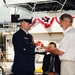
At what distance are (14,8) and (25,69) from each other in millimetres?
17464

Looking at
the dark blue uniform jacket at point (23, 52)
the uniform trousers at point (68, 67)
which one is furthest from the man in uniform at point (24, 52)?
the uniform trousers at point (68, 67)

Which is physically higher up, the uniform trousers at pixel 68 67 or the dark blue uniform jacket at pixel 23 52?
the dark blue uniform jacket at pixel 23 52

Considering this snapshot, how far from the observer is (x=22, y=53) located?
4148 millimetres

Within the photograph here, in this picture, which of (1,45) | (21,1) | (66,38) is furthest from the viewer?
(21,1)

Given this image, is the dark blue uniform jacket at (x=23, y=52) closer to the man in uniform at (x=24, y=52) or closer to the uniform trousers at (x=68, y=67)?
the man in uniform at (x=24, y=52)

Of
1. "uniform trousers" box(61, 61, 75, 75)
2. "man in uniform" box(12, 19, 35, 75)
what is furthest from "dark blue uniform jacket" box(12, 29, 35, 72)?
"uniform trousers" box(61, 61, 75, 75)

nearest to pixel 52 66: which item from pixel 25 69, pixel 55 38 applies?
pixel 25 69

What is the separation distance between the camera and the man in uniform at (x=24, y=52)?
414cm

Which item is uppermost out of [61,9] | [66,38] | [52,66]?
[61,9]

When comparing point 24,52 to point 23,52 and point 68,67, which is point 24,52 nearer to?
point 23,52

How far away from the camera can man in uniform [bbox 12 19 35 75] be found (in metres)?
4.14

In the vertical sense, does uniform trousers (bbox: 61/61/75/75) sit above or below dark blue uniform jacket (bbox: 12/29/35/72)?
below

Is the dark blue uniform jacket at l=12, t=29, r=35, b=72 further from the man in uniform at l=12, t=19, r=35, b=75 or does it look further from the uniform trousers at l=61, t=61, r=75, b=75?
the uniform trousers at l=61, t=61, r=75, b=75

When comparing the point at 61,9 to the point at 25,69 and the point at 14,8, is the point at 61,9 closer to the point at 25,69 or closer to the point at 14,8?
the point at 14,8
